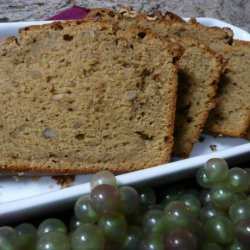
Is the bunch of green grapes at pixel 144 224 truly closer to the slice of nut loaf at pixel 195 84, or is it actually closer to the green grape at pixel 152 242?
the green grape at pixel 152 242

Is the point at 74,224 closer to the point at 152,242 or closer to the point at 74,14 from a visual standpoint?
the point at 152,242

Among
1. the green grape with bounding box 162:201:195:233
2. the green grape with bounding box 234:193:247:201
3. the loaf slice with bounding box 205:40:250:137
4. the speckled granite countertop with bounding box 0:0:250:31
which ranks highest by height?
the green grape with bounding box 162:201:195:233

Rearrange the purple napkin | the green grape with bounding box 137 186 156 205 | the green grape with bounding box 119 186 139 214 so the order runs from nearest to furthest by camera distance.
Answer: the green grape with bounding box 119 186 139 214
the green grape with bounding box 137 186 156 205
the purple napkin

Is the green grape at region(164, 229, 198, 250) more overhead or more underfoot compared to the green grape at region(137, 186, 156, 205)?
more overhead

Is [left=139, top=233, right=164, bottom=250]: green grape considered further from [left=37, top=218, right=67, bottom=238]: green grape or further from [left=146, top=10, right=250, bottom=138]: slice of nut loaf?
[left=146, top=10, right=250, bottom=138]: slice of nut loaf

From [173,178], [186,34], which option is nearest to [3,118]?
[173,178]

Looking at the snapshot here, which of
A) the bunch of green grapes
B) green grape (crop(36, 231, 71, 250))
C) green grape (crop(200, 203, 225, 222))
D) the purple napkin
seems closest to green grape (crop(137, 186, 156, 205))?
the bunch of green grapes

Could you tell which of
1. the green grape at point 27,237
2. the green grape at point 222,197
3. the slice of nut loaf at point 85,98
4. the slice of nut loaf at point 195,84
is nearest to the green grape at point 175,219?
the green grape at point 222,197
